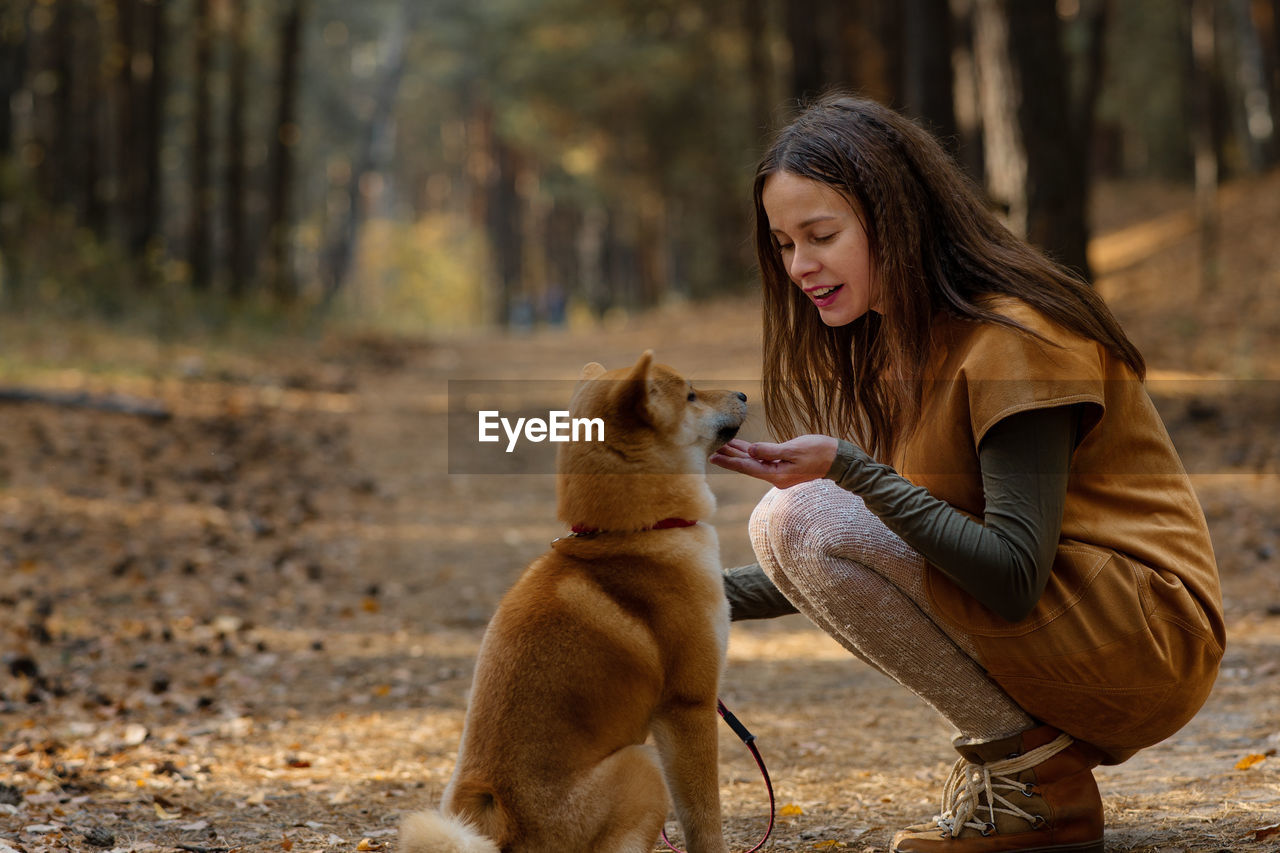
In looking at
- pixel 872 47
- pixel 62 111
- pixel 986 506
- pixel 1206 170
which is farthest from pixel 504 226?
pixel 986 506

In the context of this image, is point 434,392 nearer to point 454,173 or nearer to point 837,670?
point 837,670

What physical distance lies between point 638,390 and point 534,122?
34394mm

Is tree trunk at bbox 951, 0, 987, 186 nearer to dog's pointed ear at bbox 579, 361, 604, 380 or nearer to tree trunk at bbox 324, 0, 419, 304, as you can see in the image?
dog's pointed ear at bbox 579, 361, 604, 380

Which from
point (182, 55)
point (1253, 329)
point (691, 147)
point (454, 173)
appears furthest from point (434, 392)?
point (454, 173)

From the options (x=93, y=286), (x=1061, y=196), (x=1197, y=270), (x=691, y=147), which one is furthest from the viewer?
(x=691, y=147)

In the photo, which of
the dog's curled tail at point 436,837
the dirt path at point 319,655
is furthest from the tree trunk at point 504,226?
the dog's curled tail at point 436,837

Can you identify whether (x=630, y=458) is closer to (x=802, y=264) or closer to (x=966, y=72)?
(x=802, y=264)

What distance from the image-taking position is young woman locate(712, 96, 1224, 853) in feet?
9.77

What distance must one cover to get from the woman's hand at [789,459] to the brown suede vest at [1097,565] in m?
0.37

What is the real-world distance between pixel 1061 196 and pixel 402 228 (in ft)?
164

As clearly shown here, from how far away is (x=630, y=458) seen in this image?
3447 mm

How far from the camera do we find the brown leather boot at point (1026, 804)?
3.27 meters

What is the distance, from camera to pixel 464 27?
4666 centimetres

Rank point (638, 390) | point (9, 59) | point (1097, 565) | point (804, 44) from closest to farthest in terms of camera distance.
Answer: point (1097, 565) < point (638, 390) < point (9, 59) < point (804, 44)
